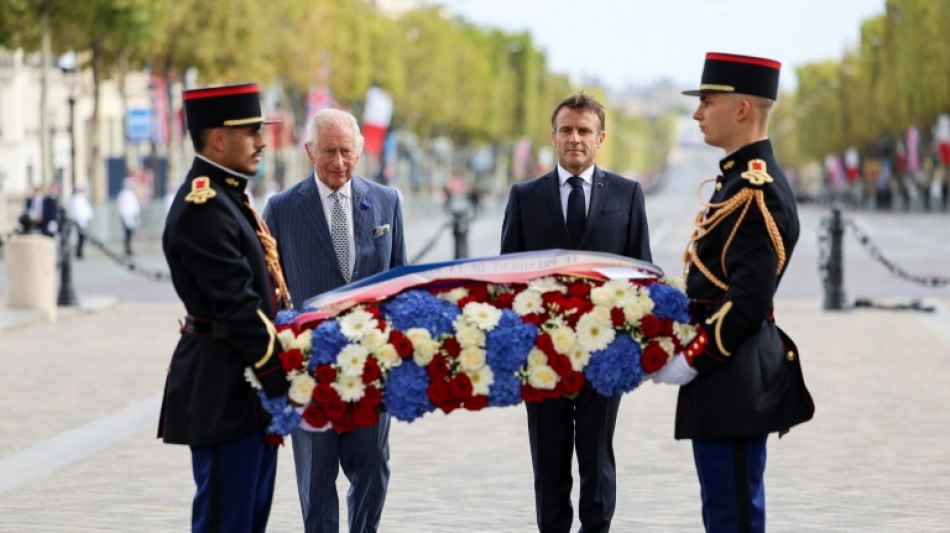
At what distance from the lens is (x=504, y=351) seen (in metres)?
6.32

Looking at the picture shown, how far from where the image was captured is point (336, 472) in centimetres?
733

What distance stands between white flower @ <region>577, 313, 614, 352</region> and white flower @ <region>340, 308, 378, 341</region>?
27.5 inches

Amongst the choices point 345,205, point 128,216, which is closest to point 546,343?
point 345,205

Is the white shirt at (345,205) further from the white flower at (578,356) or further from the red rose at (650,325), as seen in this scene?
the red rose at (650,325)

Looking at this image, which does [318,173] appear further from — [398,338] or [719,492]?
[719,492]

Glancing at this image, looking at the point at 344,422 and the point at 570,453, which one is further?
the point at 570,453

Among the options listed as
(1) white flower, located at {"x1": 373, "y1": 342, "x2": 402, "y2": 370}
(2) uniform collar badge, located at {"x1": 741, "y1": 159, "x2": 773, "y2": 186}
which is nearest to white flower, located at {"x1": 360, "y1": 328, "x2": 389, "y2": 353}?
(1) white flower, located at {"x1": 373, "y1": 342, "x2": 402, "y2": 370}

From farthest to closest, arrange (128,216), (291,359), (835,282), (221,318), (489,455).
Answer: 1. (128,216)
2. (835,282)
3. (489,455)
4. (291,359)
5. (221,318)

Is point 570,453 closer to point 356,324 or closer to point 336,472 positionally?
point 336,472

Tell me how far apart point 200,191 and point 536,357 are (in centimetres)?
126

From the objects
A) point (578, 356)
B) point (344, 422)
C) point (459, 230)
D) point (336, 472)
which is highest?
point (578, 356)

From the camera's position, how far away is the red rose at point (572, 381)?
20.9 feet

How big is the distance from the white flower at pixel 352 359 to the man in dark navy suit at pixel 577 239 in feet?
4.29

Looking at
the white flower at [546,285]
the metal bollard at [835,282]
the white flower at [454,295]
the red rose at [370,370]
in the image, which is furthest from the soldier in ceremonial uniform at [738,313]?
the metal bollard at [835,282]
